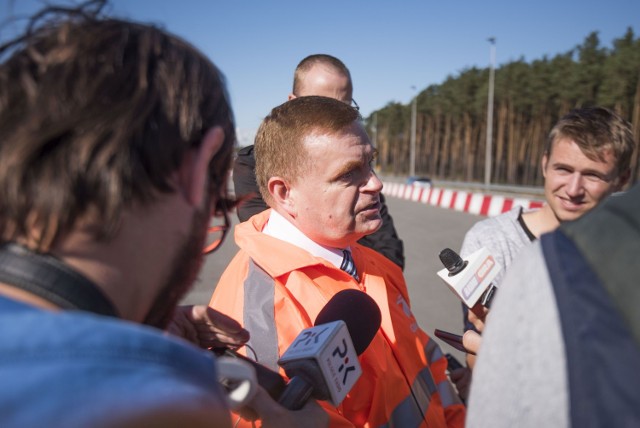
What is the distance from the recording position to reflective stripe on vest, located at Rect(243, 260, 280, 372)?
1.60 metres

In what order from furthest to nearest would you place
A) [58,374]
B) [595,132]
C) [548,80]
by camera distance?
[548,80] < [595,132] < [58,374]

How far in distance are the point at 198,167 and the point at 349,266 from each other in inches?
50.4

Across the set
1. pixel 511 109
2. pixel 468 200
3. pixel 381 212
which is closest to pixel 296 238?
pixel 381 212


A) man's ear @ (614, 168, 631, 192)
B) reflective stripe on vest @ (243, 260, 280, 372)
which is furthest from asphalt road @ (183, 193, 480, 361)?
man's ear @ (614, 168, 631, 192)

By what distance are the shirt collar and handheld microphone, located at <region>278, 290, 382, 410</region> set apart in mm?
583

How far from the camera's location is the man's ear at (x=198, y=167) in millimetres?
905

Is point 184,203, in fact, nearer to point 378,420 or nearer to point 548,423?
point 548,423

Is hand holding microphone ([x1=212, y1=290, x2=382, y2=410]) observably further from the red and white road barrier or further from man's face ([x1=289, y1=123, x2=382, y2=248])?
the red and white road barrier

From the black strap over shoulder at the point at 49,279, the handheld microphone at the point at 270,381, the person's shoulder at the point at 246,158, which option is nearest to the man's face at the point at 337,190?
the handheld microphone at the point at 270,381

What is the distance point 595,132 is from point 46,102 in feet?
9.13

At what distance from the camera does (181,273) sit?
3.09 ft

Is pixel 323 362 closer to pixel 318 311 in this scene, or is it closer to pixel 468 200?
pixel 318 311

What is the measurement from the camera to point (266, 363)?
5.20 feet

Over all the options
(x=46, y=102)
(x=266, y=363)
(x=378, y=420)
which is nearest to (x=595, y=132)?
(x=378, y=420)
